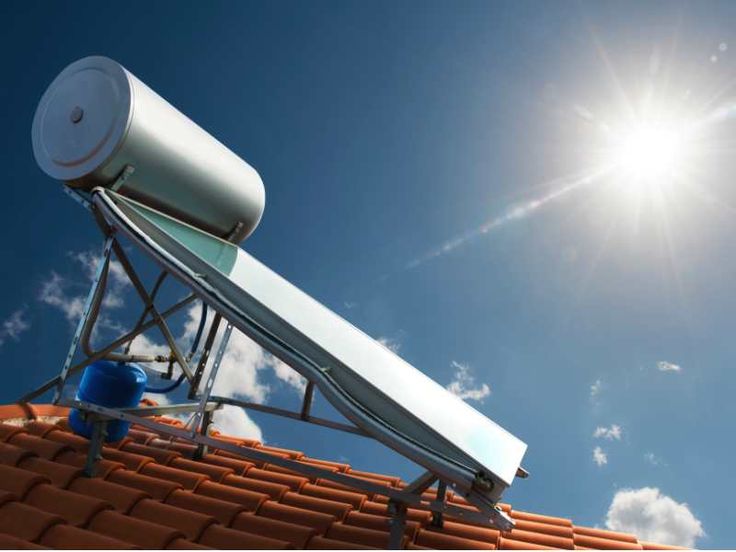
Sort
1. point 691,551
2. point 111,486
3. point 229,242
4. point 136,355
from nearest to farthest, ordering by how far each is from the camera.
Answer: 1. point 111,486
2. point 691,551
3. point 136,355
4. point 229,242

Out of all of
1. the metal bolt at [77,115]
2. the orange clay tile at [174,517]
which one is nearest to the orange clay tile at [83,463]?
the orange clay tile at [174,517]

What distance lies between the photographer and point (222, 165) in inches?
211

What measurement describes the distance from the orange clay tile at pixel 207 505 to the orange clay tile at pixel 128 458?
2.27 feet

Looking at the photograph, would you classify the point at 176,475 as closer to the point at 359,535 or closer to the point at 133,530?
the point at 133,530

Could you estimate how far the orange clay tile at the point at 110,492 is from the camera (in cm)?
381

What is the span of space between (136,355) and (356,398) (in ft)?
9.38

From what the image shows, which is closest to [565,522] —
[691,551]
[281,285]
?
[691,551]

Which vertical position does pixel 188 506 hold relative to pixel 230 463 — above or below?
below

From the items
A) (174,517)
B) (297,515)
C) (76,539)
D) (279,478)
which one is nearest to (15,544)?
(76,539)

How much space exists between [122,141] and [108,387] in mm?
1985

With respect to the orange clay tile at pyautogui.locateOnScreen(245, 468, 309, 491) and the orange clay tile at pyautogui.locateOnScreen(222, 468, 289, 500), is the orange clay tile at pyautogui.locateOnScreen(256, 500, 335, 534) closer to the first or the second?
the orange clay tile at pyautogui.locateOnScreen(222, 468, 289, 500)

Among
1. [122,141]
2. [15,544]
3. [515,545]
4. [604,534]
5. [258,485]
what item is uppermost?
[122,141]

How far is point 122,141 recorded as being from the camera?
4238mm

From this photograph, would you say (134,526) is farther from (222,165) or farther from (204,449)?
(222,165)
